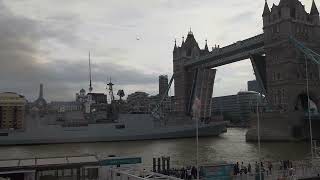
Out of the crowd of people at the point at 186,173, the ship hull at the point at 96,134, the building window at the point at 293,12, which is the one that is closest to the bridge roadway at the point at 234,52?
the building window at the point at 293,12

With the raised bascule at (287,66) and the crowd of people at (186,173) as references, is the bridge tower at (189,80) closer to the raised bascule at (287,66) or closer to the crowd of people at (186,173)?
the raised bascule at (287,66)

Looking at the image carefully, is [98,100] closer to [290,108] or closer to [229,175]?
[290,108]

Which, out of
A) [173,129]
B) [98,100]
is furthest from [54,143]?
[98,100]

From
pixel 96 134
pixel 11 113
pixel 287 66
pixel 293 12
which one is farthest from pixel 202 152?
pixel 11 113

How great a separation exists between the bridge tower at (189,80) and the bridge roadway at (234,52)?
5118mm

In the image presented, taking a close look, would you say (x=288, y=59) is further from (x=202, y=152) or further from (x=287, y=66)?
(x=202, y=152)

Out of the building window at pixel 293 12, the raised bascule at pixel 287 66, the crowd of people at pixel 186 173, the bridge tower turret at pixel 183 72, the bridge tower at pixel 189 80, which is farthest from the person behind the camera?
the bridge tower turret at pixel 183 72

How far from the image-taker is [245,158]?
4466cm

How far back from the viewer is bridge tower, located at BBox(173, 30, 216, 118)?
123812mm

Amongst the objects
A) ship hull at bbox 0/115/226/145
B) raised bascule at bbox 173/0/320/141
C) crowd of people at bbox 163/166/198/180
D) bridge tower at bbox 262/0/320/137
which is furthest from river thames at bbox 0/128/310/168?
ship hull at bbox 0/115/226/145

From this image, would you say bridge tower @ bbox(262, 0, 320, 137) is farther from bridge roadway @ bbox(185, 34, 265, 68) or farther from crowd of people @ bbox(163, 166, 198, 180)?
crowd of people @ bbox(163, 166, 198, 180)

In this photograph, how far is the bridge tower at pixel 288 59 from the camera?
3132 inches

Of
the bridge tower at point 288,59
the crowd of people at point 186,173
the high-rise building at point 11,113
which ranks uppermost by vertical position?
the bridge tower at point 288,59

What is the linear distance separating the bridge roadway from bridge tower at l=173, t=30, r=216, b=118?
16.8 feet
